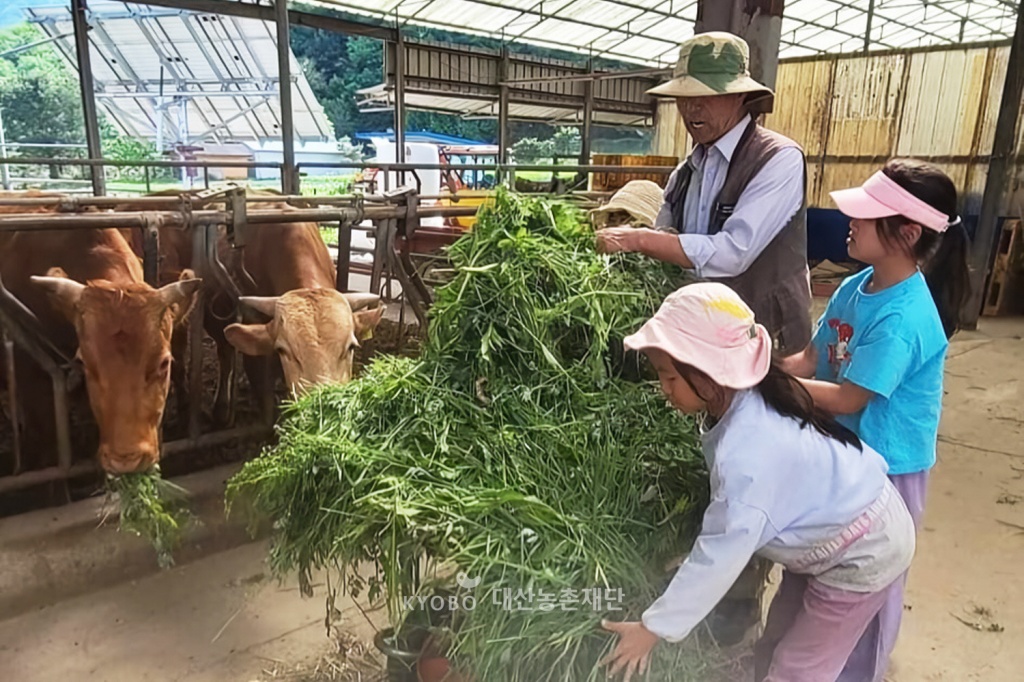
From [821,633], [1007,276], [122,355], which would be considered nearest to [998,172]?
[1007,276]

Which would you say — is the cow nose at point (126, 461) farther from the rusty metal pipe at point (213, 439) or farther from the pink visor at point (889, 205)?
the pink visor at point (889, 205)

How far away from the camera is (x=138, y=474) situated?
2617 mm

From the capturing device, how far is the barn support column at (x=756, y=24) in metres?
2.71

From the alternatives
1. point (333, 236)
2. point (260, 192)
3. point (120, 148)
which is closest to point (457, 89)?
point (333, 236)

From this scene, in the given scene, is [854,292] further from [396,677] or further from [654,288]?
[396,677]

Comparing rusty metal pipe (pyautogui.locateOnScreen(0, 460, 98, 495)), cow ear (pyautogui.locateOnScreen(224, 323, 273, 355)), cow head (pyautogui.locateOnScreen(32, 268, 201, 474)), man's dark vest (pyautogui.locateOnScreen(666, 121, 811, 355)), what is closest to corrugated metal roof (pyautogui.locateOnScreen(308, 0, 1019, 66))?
cow ear (pyautogui.locateOnScreen(224, 323, 273, 355))

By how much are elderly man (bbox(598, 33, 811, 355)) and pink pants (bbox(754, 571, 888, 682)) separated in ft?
2.55

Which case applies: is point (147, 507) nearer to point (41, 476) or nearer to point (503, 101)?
point (41, 476)

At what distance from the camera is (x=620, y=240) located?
6.47 feet

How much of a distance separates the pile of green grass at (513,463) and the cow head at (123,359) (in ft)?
2.73

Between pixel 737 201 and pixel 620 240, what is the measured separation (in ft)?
1.13

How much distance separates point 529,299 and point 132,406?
5.36 feet

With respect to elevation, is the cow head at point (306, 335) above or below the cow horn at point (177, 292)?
below

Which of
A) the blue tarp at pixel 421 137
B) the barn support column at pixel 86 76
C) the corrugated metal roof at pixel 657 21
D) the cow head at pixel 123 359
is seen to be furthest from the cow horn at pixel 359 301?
the blue tarp at pixel 421 137
